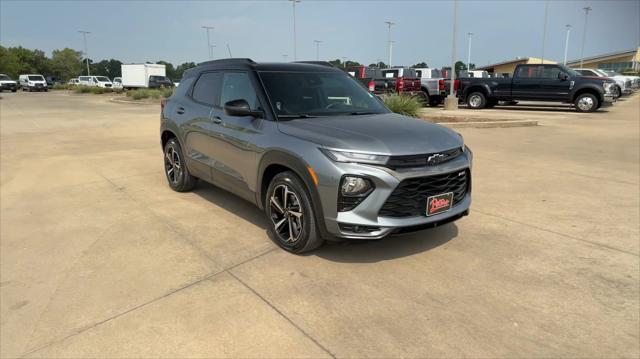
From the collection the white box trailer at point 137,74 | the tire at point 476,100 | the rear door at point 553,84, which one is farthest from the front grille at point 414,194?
the white box trailer at point 137,74

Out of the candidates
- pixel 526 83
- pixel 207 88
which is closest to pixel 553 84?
pixel 526 83

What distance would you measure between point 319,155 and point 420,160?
0.79 meters

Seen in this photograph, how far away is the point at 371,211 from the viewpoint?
11.3ft

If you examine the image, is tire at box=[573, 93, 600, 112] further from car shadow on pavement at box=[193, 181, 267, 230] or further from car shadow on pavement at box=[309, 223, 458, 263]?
car shadow on pavement at box=[193, 181, 267, 230]

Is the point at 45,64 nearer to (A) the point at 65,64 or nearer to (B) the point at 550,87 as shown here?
(A) the point at 65,64

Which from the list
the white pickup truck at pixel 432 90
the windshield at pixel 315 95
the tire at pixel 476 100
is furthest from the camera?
the white pickup truck at pixel 432 90

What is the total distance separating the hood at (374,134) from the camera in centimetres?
351

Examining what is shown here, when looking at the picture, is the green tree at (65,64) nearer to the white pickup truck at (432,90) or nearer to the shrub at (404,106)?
the white pickup truck at (432,90)

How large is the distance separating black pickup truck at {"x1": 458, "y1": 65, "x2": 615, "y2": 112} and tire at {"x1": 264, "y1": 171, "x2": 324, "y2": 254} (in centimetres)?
1734

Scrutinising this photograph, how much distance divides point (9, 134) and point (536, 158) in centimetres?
1299

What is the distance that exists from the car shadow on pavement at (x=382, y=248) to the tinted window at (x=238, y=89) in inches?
61.0

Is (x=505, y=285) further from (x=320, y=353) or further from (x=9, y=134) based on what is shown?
(x=9, y=134)

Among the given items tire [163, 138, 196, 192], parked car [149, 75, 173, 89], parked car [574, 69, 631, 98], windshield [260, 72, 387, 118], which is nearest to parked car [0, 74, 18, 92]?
parked car [149, 75, 173, 89]

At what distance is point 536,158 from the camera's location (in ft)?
27.3
